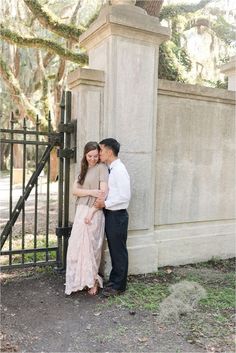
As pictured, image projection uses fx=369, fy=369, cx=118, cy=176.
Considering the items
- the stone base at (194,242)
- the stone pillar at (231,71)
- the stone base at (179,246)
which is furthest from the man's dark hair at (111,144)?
the stone pillar at (231,71)

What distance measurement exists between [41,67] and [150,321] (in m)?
15.4

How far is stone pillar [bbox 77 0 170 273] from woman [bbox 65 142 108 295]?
1.77 feet

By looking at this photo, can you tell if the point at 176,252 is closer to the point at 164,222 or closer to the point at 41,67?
the point at 164,222

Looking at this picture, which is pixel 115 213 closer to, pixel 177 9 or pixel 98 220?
pixel 98 220

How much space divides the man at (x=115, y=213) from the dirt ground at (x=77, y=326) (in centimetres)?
28

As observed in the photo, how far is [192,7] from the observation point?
1227 centimetres

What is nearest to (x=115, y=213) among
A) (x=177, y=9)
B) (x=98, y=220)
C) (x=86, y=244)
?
(x=98, y=220)

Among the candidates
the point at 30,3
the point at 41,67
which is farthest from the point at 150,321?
the point at 41,67

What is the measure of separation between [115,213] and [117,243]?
34 centimetres

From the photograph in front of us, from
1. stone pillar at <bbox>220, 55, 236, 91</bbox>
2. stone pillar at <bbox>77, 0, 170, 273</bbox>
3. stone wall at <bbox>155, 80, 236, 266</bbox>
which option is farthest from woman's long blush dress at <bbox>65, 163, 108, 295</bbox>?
stone pillar at <bbox>220, 55, 236, 91</bbox>

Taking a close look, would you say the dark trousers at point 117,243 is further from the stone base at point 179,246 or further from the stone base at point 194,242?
the stone base at point 194,242

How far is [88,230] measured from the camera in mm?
4090

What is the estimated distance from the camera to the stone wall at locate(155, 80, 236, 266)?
16.8 ft

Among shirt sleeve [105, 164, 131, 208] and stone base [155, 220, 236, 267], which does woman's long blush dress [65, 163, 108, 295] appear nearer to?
shirt sleeve [105, 164, 131, 208]
